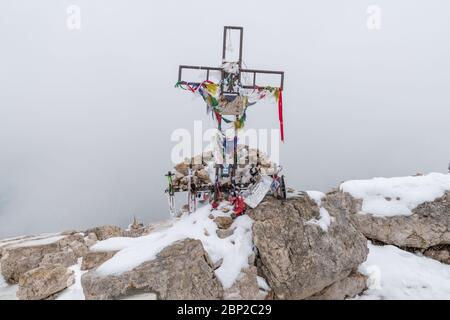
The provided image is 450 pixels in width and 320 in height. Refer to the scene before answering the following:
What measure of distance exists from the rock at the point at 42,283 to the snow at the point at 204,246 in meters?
2.35

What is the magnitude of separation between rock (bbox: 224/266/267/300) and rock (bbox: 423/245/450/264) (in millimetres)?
12668

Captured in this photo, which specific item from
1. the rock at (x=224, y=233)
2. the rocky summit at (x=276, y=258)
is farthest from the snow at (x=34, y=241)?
the rock at (x=224, y=233)

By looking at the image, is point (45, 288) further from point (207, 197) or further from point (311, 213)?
point (311, 213)

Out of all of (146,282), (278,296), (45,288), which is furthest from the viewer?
(45,288)

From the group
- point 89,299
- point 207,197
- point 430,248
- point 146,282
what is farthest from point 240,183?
point 430,248

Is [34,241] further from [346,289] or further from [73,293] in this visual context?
[346,289]

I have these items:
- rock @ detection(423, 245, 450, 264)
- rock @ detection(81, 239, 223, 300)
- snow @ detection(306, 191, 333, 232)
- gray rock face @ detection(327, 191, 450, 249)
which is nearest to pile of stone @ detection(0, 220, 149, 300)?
rock @ detection(81, 239, 223, 300)

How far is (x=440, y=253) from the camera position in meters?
14.5

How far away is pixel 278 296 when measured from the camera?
30.1 feet
